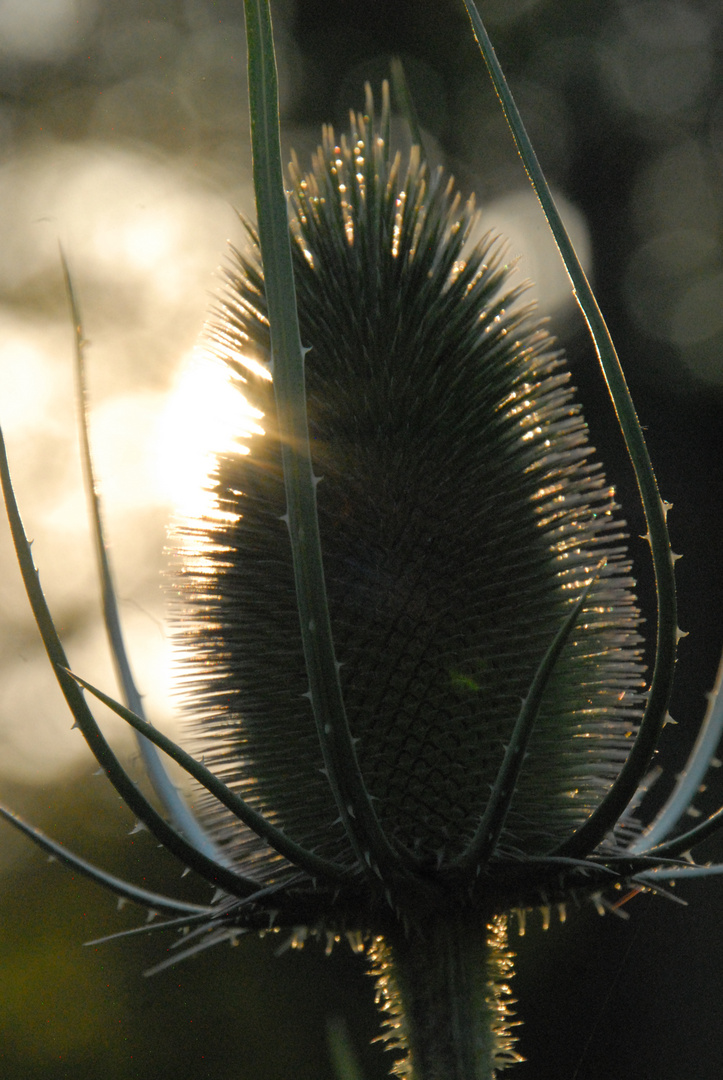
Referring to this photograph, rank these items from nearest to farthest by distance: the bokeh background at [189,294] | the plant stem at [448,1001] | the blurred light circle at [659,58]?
the plant stem at [448,1001] < the bokeh background at [189,294] < the blurred light circle at [659,58]

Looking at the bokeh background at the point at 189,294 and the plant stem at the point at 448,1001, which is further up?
the bokeh background at the point at 189,294

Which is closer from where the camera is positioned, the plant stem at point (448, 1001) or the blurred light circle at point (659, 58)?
the plant stem at point (448, 1001)

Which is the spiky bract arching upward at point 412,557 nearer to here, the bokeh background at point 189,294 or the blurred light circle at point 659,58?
the bokeh background at point 189,294

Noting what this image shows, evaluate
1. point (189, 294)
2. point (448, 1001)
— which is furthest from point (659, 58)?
point (448, 1001)

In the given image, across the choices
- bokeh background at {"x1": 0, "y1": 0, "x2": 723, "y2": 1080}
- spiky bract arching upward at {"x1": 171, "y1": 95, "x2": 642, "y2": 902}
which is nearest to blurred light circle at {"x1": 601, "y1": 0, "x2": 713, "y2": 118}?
bokeh background at {"x1": 0, "y1": 0, "x2": 723, "y2": 1080}

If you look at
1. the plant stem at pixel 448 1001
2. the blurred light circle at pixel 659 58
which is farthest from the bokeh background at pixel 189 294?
the plant stem at pixel 448 1001

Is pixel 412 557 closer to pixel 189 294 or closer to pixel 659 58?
pixel 189 294

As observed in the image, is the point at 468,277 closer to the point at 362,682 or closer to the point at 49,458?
the point at 362,682

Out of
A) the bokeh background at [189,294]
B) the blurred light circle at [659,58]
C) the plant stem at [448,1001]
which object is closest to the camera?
the plant stem at [448,1001]

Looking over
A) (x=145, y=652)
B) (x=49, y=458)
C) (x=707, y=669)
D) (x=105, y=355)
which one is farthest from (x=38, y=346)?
(x=145, y=652)
